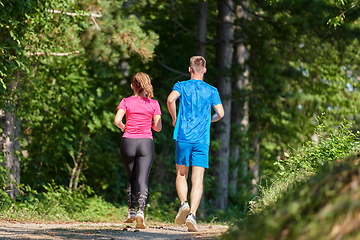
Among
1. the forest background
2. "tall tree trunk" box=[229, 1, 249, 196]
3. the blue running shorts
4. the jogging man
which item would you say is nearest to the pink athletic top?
the jogging man

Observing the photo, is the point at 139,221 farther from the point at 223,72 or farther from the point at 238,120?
the point at 238,120

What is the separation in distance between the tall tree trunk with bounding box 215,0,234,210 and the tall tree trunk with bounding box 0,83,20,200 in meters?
7.51

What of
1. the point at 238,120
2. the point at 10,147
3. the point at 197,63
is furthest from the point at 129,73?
the point at 197,63

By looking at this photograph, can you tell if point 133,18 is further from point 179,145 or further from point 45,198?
point 179,145

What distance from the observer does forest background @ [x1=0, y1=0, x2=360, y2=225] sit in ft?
33.4

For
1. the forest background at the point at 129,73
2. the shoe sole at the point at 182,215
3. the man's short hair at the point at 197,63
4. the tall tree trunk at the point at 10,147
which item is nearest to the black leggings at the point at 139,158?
the shoe sole at the point at 182,215

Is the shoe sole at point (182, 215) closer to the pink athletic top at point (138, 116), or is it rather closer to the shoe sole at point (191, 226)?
the shoe sole at point (191, 226)

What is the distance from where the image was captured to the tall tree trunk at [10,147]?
1005 centimetres

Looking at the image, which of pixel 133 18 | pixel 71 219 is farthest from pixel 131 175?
pixel 133 18

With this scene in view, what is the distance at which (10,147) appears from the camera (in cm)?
1037

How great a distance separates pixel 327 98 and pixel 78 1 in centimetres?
1317

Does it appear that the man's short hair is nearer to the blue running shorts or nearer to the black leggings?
the blue running shorts

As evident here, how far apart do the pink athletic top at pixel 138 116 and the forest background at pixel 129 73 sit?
2366 mm

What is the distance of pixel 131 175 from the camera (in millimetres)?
7465
